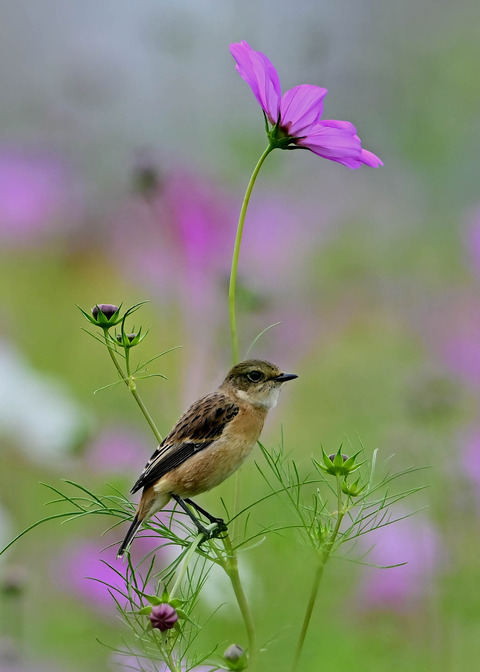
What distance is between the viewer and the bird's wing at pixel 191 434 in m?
1.76

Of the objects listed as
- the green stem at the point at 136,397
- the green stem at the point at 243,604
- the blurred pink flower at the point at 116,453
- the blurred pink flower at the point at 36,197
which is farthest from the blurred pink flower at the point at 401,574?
the blurred pink flower at the point at 36,197

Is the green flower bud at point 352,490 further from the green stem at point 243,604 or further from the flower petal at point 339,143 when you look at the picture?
the flower petal at point 339,143

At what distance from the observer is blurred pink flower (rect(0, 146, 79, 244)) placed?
473cm

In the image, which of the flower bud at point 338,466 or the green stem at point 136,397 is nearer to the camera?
the green stem at point 136,397

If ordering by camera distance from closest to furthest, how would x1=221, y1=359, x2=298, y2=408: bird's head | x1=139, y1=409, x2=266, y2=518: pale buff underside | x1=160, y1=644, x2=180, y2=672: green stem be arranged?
x1=160, y1=644, x2=180, y2=672: green stem, x1=139, y1=409, x2=266, y2=518: pale buff underside, x1=221, y1=359, x2=298, y2=408: bird's head

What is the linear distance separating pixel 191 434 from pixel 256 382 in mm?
221

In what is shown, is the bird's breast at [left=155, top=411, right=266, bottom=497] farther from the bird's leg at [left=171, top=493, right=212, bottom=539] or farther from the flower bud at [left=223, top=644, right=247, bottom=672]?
the flower bud at [left=223, top=644, right=247, bottom=672]

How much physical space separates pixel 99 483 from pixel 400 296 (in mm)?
1921

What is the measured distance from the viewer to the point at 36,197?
477 cm

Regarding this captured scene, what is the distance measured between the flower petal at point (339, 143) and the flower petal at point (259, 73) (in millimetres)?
71

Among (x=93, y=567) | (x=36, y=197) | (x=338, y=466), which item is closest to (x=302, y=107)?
(x=338, y=466)

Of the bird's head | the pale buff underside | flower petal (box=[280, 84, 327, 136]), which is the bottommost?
the pale buff underside

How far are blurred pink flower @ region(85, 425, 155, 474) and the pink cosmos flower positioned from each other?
1646 mm

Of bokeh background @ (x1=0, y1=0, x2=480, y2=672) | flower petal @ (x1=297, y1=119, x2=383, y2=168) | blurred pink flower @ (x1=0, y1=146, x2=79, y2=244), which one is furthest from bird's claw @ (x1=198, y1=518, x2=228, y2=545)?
blurred pink flower @ (x1=0, y1=146, x2=79, y2=244)
